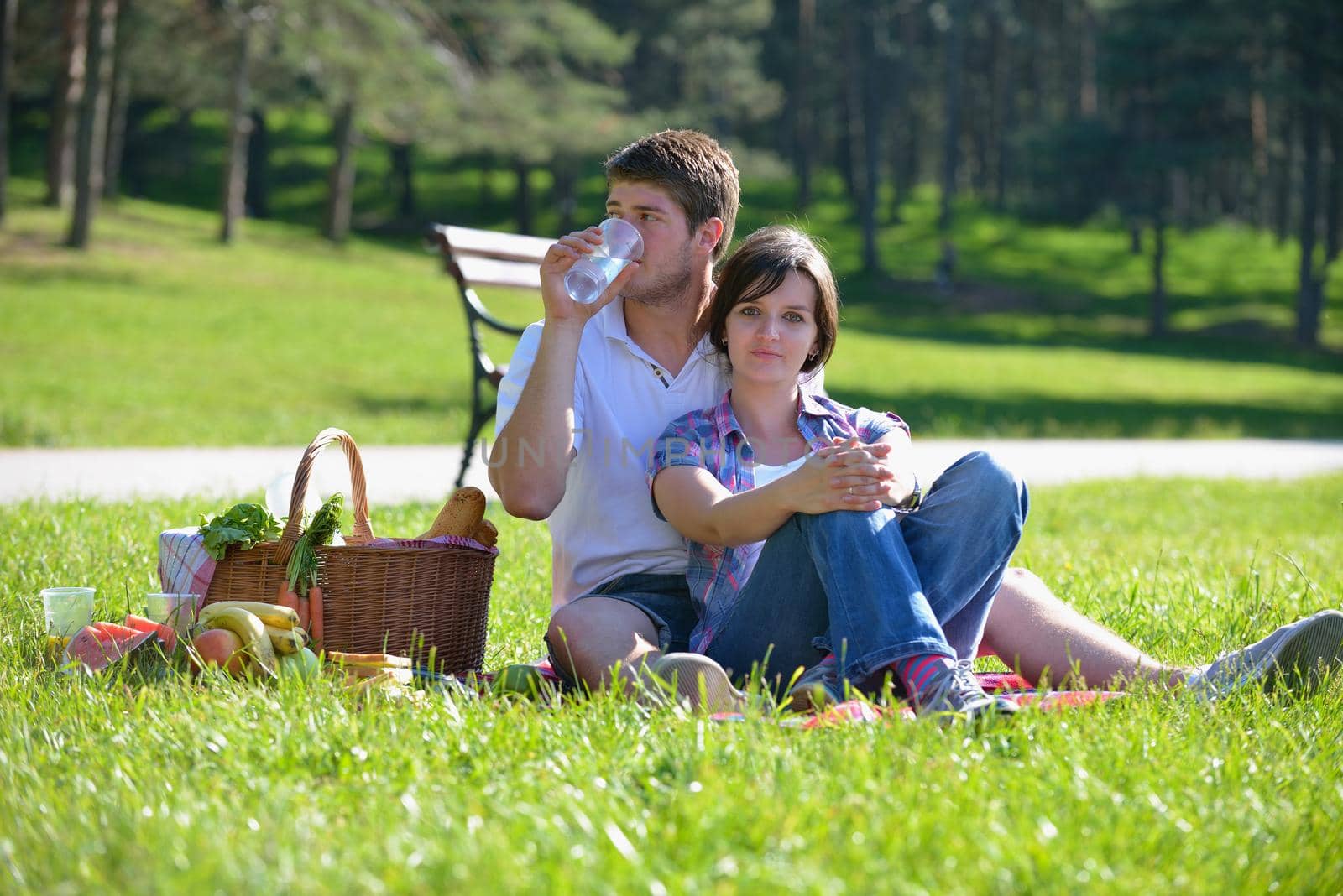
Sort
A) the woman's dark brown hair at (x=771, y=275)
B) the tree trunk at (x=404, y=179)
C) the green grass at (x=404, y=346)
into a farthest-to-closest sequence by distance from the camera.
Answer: the tree trunk at (x=404, y=179), the green grass at (x=404, y=346), the woman's dark brown hair at (x=771, y=275)

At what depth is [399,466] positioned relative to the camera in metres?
8.12

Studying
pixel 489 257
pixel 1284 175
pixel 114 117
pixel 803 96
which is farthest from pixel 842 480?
pixel 1284 175

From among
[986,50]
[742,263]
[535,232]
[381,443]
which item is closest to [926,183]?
[986,50]

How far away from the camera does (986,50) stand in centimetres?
5197

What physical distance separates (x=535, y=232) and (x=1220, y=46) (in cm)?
1924

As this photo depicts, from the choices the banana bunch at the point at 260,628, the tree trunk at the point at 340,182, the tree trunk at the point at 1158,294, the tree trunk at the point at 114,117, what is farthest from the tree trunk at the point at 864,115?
the banana bunch at the point at 260,628

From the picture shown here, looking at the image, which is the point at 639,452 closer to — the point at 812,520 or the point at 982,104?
the point at 812,520

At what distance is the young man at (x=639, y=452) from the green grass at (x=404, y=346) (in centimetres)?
645

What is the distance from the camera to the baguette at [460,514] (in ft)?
11.3

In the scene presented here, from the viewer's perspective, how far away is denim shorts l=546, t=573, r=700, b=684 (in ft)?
10.4

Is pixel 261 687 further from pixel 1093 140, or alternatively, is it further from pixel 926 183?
pixel 926 183

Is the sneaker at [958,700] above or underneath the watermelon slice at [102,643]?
above

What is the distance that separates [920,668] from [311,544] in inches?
59.6

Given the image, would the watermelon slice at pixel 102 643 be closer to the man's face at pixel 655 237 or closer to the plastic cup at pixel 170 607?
the plastic cup at pixel 170 607
